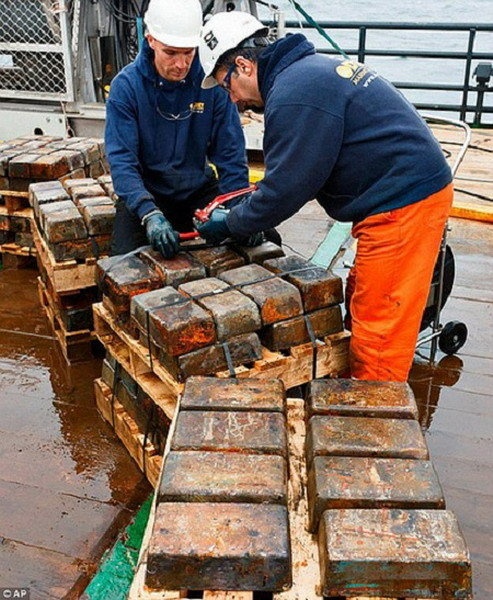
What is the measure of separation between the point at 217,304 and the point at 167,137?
5.39ft

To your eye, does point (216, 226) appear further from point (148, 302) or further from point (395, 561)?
point (395, 561)

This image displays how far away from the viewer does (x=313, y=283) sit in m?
3.66

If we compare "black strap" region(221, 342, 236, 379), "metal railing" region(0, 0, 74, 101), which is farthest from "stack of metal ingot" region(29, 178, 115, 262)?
"metal railing" region(0, 0, 74, 101)

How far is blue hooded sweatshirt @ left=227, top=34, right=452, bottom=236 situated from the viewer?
3391mm

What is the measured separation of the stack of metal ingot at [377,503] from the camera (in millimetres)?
2248

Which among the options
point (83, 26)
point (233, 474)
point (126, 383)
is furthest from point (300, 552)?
point (83, 26)

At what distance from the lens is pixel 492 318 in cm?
548

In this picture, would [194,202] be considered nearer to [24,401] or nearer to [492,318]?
[24,401]

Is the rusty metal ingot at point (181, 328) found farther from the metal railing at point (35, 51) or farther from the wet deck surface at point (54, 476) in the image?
the metal railing at point (35, 51)

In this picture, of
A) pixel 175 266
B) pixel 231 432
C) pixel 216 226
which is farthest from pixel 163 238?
pixel 231 432

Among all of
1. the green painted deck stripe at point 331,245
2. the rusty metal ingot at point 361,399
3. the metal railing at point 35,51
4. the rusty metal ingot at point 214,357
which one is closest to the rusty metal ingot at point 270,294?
the rusty metal ingot at point 214,357

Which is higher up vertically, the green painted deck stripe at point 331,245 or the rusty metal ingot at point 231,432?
the rusty metal ingot at point 231,432

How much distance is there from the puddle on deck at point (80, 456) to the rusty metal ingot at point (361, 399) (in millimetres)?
830

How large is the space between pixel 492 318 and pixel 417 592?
357cm
